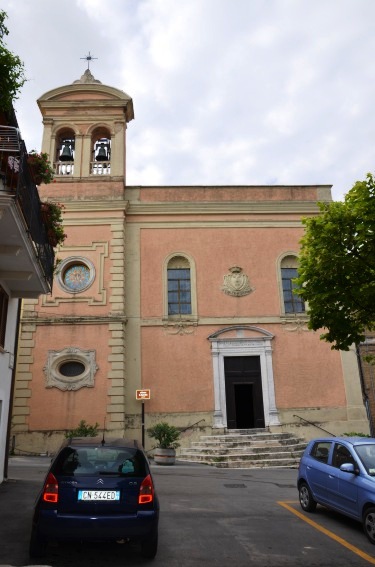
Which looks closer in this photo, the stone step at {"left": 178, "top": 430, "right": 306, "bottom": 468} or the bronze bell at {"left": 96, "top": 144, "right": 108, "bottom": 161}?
the stone step at {"left": 178, "top": 430, "right": 306, "bottom": 468}

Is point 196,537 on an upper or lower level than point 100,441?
lower

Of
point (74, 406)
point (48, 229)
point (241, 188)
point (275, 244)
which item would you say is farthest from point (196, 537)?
point (241, 188)

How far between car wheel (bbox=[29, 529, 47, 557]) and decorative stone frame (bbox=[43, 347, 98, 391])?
13566mm

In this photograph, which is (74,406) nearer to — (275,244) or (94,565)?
(275,244)

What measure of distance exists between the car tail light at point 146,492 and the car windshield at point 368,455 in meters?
3.44

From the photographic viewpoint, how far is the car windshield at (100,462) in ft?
18.4

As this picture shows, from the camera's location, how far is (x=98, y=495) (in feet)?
17.7

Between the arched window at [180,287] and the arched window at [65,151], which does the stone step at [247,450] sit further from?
the arched window at [65,151]

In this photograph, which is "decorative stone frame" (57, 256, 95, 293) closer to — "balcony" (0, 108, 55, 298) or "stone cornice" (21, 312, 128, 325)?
"stone cornice" (21, 312, 128, 325)

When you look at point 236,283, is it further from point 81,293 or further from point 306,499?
point 306,499

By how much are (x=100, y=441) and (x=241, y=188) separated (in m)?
18.1

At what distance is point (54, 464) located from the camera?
5668 millimetres

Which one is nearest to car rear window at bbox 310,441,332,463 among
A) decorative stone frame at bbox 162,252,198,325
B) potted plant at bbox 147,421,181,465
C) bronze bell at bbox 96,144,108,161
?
potted plant at bbox 147,421,181,465

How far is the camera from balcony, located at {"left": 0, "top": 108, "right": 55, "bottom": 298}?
7608mm
